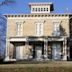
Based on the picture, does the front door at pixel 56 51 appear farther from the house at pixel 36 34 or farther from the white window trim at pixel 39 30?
the white window trim at pixel 39 30

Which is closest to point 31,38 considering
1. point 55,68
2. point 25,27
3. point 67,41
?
point 25,27

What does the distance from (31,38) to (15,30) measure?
2.80 meters

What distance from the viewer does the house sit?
42.1m

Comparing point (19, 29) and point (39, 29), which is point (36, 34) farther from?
point (19, 29)

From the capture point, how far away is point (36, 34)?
→ 4278 cm

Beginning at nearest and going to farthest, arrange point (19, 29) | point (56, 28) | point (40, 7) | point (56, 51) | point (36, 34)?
point (56, 51), point (56, 28), point (36, 34), point (19, 29), point (40, 7)

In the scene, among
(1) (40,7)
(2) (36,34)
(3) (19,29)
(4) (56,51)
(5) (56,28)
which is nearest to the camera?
(4) (56,51)

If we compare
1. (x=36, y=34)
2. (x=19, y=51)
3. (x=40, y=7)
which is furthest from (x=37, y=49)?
(x=40, y=7)

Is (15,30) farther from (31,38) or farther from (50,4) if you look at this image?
(50,4)

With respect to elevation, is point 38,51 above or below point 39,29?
below

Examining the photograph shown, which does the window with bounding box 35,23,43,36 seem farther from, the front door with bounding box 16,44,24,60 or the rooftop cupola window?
the front door with bounding box 16,44,24,60

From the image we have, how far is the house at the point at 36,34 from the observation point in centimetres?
4212

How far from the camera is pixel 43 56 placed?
1650 inches

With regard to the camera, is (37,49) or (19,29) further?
(19,29)
